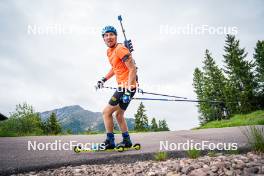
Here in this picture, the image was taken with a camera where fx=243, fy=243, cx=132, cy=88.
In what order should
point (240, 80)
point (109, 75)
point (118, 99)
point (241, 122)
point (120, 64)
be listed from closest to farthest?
point (118, 99) → point (120, 64) → point (109, 75) → point (241, 122) → point (240, 80)

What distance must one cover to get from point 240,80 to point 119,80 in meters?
45.6

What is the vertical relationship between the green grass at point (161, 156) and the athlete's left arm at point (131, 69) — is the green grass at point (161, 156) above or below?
below

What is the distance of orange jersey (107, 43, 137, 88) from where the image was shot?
5.04m

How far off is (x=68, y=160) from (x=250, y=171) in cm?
288

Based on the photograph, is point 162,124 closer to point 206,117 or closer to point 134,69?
point 206,117

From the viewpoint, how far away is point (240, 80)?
150 feet

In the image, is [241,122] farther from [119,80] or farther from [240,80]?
[240,80]

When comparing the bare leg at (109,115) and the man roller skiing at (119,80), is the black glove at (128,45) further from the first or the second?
the bare leg at (109,115)

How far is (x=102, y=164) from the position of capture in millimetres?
4168

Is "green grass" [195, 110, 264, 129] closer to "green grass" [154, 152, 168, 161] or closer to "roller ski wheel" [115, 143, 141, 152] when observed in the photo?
"roller ski wheel" [115, 143, 141, 152]

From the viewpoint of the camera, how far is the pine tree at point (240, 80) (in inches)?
1740
